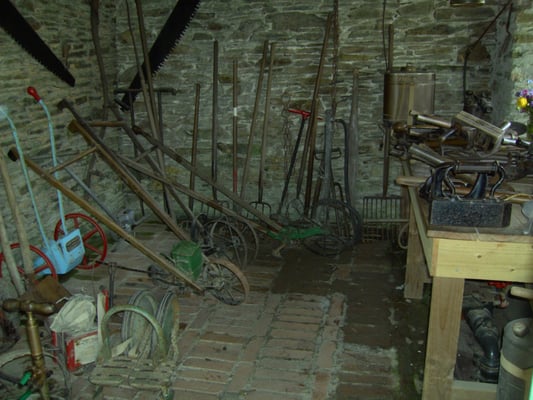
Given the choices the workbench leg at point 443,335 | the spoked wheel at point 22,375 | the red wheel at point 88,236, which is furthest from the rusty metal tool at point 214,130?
the workbench leg at point 443,335

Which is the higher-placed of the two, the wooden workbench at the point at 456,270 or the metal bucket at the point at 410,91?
the metal bucket at the point at 410,91

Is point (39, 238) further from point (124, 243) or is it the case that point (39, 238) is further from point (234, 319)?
point (234, 319)

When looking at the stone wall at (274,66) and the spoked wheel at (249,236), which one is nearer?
the spoked wheel at (249,236)

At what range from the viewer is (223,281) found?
13.1ft

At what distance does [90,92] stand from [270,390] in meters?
3.70

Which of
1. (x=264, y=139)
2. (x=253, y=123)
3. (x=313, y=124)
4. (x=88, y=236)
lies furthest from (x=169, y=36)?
(x=88, y=236)

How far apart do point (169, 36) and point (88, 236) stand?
226 centimetres

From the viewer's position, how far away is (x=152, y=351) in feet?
9.86

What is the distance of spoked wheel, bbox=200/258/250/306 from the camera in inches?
155

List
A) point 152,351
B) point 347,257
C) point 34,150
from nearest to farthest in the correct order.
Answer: point 152,351 < point 34,150 < point 347,257

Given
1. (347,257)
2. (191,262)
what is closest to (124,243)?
(191,262)

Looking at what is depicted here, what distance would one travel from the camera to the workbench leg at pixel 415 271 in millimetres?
3884

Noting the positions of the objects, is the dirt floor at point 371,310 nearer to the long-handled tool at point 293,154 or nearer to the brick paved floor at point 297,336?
the brick paved floor at point 297,336

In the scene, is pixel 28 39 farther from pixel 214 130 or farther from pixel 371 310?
pixel 371 310
